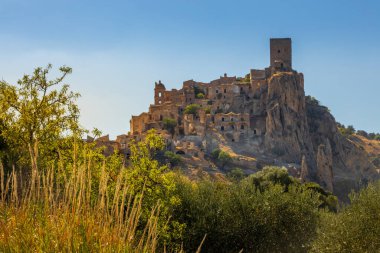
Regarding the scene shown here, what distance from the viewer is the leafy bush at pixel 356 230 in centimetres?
1922

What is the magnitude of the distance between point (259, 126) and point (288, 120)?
5218 mm

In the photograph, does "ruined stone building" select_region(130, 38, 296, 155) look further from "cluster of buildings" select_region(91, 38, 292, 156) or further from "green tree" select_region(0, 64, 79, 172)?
"green tree" select_region(0, 64, 79, 172)

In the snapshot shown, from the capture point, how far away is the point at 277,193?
27.7 metres

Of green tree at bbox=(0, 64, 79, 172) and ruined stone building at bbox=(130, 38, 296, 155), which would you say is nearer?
green tree at bbox=(0, 64, 79, 172)

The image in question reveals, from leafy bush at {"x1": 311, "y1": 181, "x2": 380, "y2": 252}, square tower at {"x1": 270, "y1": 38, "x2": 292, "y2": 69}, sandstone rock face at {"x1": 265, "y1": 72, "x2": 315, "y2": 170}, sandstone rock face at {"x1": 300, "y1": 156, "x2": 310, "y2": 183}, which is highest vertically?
square tower at {"x1": 270, "y1": 38, "x2": 292, "y2": 69}

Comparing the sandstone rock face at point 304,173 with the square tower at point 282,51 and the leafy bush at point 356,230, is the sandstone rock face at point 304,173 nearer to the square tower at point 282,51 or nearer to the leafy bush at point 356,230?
the square tower at point 282,51

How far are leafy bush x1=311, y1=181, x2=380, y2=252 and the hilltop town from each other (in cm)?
6283

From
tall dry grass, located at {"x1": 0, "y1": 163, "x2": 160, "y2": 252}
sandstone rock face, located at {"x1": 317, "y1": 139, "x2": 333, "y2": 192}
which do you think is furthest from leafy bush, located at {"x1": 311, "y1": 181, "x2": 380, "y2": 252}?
sandstone rock face, located at {"x1": 317, "y1": 139, "x2": 333, "y2": 192}

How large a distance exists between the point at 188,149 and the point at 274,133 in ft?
54.4

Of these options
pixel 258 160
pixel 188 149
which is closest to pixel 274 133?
pixel 258 160

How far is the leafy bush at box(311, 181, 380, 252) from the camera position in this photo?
63.1 ft

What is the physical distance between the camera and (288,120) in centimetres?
9894

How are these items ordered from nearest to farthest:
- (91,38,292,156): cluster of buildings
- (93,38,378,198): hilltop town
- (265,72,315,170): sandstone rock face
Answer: (93,38,378,198): hilltop town, (91,38,292,156): cluster of buildings, (265,72,315,170): sandstone rock face

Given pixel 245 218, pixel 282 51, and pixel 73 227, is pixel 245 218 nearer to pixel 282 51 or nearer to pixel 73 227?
pixel 73 227
